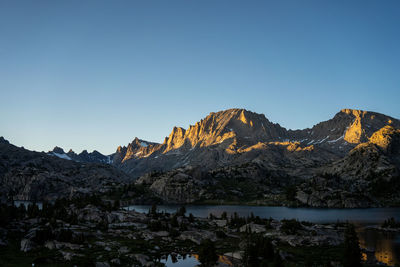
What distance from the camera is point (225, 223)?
413 feet

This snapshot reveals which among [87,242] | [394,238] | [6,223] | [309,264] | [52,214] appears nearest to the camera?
[309,264]

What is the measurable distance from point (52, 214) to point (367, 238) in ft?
342

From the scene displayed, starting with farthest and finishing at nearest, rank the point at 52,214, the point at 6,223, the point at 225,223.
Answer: the point at 225,223 < the point at 52,214 < the point at 6,223

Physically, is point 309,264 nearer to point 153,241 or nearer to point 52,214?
point 153,241

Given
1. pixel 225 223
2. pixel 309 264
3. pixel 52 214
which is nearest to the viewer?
pixel 309 264

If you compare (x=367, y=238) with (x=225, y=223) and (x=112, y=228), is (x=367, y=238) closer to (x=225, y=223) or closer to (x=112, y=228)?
(x=225, y=223)

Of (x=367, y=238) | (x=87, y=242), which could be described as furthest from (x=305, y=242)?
(x=87, y=242)

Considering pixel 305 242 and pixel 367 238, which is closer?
pixel 305 242

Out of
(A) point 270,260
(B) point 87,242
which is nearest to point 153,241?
(B) point 87,242

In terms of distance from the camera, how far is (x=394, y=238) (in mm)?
96562

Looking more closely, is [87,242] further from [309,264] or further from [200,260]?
[309,264]

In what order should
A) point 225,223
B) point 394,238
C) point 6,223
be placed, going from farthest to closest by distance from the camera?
point 225,223 < point 394,238 < point 6,223

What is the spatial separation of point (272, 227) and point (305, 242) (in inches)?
1016

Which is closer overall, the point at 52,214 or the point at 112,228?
the point at 112,228
